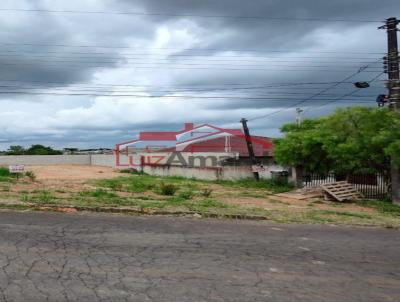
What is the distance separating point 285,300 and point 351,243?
464cm

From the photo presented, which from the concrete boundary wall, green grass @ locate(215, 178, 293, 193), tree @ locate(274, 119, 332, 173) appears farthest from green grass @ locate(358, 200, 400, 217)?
the concrete boundary wall

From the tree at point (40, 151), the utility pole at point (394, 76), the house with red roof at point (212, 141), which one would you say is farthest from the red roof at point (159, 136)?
the utility pole at point (394, 76)

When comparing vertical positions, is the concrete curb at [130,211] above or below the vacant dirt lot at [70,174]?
below

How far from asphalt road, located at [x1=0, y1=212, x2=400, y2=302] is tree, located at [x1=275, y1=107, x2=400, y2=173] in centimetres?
978

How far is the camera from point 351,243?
9523mm

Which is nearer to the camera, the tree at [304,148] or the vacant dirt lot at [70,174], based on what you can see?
the tree at [304,148]

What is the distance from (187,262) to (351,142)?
52.8 feet

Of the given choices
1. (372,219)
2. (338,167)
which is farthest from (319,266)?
(338,167)

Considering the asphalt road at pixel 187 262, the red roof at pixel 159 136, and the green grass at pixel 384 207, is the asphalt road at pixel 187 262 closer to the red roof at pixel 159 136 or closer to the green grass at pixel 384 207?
the green grass at pixel 384 207

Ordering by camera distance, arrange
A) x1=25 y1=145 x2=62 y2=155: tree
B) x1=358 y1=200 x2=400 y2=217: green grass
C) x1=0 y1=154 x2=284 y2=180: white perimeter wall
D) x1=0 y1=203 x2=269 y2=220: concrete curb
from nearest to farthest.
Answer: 1. x1=0 y1=203 x2=269 y2=220: concrete curb
2. x1=358 y1=200 x2=400 y2=217: green grass
3. x1=0 y1=154 x2=284 y2=180: white perimeter wall
4. x1=25 y1=145 x2=62 y2=155: tree

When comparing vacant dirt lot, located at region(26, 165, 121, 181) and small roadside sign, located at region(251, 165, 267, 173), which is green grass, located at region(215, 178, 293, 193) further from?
vacant dirt lot, located at region(26, 165, 121, 181)

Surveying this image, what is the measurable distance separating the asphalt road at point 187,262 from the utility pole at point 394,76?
37.2ft

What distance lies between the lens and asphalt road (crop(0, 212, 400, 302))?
553 cm

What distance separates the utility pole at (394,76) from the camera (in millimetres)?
20672
